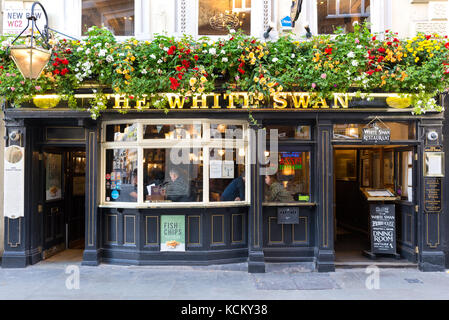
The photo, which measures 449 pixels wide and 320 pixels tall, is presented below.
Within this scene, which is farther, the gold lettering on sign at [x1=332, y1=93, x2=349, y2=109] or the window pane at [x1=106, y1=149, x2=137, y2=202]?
the window pane at [x1=106, y1=149, x2=137, y2=202]

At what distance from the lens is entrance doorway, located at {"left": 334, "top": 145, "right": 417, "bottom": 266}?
8648 mm

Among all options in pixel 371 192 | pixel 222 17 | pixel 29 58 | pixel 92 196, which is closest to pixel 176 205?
pixel 92 196

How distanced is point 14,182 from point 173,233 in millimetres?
3580

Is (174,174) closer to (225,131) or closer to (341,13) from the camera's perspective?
(225,131)

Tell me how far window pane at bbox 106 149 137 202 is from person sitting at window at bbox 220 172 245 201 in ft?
6.68

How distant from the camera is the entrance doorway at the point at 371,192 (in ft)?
28.4

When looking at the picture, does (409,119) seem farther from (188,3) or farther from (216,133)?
(188,3)

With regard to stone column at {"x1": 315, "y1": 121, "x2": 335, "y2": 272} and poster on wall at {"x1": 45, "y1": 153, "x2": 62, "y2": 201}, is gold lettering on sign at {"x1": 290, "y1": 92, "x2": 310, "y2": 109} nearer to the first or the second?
stone column at {"x1": 315, "y1": 121, "x2": 335, "y2": 272}

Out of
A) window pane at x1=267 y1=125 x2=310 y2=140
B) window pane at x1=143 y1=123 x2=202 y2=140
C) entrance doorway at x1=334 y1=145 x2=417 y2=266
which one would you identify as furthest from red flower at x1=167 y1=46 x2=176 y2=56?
entrance doorway at x1=334 y1=145 x2=417 y2=266

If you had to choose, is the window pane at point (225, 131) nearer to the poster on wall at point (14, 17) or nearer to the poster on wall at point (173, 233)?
the poster on wall at point (173, 233)

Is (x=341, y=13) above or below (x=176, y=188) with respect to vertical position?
above

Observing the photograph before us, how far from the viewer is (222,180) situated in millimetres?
8570

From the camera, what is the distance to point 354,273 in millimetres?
8016

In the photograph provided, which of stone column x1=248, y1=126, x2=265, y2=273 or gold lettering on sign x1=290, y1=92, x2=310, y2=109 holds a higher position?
gold lettering on sign x1=290, y1=92, x2=310, y2=109
